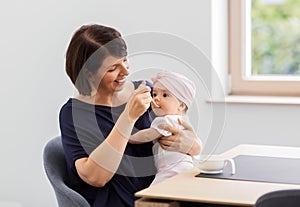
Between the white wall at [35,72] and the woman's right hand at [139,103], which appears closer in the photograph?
the woman's right hand at [139,103]

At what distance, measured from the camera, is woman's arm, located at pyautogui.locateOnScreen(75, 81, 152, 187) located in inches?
82.0

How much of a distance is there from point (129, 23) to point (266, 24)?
72 centimetres

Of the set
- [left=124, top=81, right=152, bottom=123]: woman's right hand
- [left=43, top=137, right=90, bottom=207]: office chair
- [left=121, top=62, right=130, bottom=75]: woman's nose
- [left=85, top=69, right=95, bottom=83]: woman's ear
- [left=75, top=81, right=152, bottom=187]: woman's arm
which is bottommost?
[left=43, top=137, right=90, bottom=207]: office chair

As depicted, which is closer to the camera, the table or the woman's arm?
the table

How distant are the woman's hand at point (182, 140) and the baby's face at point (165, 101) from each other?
48 mm

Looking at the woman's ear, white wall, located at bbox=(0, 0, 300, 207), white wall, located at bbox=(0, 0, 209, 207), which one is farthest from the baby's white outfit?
white wall, located at bbox=(0, 0, 209, 207)

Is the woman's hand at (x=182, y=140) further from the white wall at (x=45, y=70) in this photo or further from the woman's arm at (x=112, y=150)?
the white wall at (x=45, y=70)

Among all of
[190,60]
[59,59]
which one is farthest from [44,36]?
[190,60]

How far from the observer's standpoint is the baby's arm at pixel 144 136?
2.25 metres

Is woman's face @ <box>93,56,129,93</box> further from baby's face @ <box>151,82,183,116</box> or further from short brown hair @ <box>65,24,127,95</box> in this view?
baby's face @ <box>151,82,183,116</box>

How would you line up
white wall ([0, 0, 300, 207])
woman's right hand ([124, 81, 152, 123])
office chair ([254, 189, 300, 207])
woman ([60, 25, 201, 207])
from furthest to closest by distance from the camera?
white wall ([0, 0, 300, 207])
woman ([60, 25, 201, 207])
woman's right hand ([124, 81, 152, 123])
office chair ([254, 189, 300, 207])

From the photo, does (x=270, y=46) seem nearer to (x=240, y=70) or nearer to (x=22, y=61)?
(x=240, y=70)

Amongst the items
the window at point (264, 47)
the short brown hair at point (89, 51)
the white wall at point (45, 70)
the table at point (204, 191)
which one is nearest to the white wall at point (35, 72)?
the white wall at point (45, 70)

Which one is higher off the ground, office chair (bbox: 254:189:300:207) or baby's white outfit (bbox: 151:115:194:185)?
office chair (bbox: 254:189:300:207)
